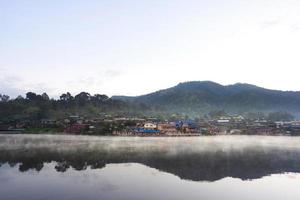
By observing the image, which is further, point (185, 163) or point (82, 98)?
point (82, 98)

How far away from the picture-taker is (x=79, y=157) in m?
41.7

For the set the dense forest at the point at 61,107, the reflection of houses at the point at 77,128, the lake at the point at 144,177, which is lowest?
the lake at the point at 144,177

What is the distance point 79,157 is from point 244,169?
17138 mm

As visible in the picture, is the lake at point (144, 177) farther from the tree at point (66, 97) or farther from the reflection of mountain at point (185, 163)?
the tree at point (66, 97)

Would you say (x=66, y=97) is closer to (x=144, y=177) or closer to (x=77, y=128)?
(x=77, y=128)

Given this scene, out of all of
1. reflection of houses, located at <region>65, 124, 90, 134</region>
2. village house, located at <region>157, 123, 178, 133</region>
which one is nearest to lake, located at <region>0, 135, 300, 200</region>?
reflection of houses, located at <region>65, 124, 90, 134</region>

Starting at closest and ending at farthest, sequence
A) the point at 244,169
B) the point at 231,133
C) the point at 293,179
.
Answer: the point at 293,179 → the point at 244,169 → the point at 231,133

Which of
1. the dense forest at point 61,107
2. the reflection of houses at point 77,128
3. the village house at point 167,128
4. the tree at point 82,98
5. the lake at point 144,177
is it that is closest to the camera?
the lake at point 144,177

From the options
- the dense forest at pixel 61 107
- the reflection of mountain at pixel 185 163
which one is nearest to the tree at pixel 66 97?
the dense forest at pixel 61 107

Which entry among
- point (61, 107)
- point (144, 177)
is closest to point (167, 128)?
point (61, 107)

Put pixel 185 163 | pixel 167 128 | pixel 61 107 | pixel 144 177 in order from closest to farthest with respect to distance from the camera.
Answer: pixel 144 177 < pixel 185 163 < pixel 167 128 < pixel 61 107

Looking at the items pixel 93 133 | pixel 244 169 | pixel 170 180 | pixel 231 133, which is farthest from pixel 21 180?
pixel 231 133

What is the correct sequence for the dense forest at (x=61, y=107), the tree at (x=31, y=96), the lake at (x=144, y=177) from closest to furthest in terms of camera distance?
1. the lake at (x=144, y=177)
2. the dense forest at (x=61, y=107)
3. the tree at (x=31, y=96)

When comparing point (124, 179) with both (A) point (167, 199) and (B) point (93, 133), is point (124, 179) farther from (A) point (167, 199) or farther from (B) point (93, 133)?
(B) point (93, 133)
